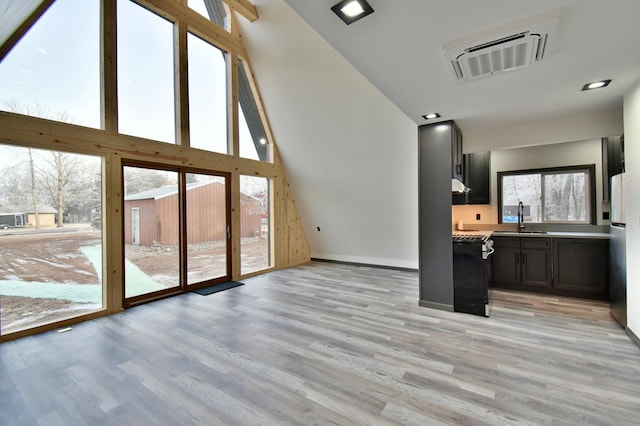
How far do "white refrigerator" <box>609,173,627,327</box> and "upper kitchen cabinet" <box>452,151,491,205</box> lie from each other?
1.66 metres

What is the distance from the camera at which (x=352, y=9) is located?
1.50m

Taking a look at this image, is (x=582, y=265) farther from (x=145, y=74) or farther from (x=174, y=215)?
(x=145, y=74)

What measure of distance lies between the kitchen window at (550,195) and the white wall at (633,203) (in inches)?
68.4

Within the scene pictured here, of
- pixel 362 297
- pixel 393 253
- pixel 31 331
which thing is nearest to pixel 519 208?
pixel 393 253

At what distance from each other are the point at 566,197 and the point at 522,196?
557 mm

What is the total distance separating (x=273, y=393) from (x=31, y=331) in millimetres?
2940

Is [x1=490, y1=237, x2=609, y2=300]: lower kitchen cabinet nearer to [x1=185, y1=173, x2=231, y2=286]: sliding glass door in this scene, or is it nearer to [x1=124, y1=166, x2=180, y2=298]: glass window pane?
[x1=185, y1=173, x2=231, y2=286]: sliding glass door

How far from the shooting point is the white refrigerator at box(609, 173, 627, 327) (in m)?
2.82

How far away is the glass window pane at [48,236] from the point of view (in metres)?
2.94

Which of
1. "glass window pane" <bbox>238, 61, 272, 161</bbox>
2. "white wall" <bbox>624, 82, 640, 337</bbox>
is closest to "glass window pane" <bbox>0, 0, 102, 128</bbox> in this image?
"glass window pane" <bbox>238, 61, 272, 161</bbox>

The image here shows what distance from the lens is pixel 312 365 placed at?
90.6 inches

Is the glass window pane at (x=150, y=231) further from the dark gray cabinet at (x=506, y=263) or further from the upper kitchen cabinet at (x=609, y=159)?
the upper kitchen cabinet at (x=609, y=159)

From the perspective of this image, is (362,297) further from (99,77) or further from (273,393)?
(99,77)

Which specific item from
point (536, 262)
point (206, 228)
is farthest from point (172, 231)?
point (536, 262)
